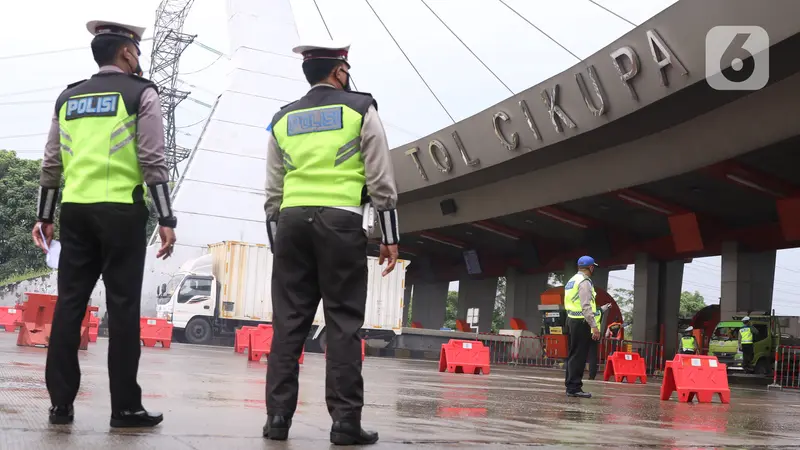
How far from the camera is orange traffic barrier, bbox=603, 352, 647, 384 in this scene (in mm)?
19703

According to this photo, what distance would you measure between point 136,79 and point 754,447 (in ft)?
13.7

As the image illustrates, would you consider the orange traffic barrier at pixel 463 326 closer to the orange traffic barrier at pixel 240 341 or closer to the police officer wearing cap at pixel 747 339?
the police officer wearing cap at pixel 747 339

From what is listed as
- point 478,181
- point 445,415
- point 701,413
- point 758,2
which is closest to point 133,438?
point 445,415

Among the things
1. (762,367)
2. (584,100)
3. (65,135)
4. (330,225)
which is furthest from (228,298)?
(330,225)

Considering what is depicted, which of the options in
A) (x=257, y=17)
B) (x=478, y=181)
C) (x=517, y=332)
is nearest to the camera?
(x=478, y=181)

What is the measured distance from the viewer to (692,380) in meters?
12.8

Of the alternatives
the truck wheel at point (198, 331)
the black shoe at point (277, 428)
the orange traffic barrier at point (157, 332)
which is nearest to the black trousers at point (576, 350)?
the black shoe at point (277, 428)

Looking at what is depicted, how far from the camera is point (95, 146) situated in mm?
4828

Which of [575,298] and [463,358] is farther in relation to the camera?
[463,358]

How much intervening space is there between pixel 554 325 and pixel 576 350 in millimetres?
19736

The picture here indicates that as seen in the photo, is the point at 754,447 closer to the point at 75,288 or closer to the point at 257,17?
the point at 75,288

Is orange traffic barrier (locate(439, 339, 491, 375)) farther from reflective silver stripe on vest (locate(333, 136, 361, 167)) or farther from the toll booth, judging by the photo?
reflective silver stripe on vest (locate(333, 136, 361, 167))

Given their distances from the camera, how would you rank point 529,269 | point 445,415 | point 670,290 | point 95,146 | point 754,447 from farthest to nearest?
1. point 529,269
2. point 670,290
3. point 445,415
4. point 754,447
5. point 95,146

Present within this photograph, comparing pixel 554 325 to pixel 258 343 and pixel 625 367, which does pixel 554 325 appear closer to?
pixel 625 367
